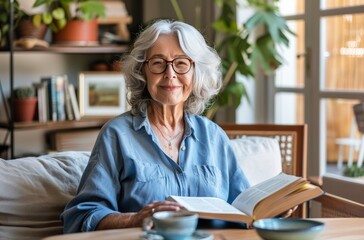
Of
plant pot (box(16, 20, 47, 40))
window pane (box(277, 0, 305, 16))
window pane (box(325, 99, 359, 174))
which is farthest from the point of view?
plant pot (box(16, 20, 47, 40))

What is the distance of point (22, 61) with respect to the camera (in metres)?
4.24

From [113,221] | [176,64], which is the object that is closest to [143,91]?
A: [176,64]

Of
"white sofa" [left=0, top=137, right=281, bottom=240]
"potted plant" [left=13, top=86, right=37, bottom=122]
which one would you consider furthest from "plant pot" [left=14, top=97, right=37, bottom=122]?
"white sofa" [left=0, top=137, right=281, bottom=240]

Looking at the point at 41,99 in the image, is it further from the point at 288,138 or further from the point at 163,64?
the point at 163,64

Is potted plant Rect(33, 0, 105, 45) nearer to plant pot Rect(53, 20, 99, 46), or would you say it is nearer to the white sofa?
plant pot Rect(53, 20, 99, 46)

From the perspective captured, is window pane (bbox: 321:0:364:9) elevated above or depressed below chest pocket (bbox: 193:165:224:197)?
above

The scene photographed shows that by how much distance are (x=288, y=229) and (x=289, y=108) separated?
8.30ft

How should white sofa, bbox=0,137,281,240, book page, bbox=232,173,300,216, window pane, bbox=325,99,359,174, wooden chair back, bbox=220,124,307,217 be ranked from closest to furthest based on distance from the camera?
book page, bbox=232,173,300,216 < white sofa, bbox=0,137,281,240 < wooden chair back, bbox=220,124,307,217 < window pane, bbox=325,99,359,174

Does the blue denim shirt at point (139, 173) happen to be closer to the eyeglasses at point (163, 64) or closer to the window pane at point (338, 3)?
the eyeglasses at point (163, 64)

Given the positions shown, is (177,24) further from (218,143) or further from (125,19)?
(125,19)

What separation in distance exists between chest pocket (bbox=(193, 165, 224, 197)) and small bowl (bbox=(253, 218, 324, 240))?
0.55m

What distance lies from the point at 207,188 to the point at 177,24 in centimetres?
50

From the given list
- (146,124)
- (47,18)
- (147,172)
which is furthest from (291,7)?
(147,172)

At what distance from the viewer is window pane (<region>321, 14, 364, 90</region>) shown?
138 inches
